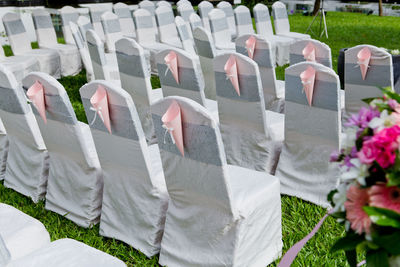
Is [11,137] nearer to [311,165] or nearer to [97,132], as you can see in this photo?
[97,132]

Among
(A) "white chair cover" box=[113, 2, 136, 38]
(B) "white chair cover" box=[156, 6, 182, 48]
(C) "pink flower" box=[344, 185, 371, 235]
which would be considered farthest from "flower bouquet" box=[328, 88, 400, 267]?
(A) "white chair cover" box=[113, 2, 136, 38]

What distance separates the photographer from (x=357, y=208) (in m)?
1.15

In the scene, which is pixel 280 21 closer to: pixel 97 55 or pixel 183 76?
pixel 97 55

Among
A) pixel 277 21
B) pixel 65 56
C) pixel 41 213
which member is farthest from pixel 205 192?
pixel 277 21

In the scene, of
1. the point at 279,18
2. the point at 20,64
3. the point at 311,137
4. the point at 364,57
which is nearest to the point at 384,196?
the point at 311,137

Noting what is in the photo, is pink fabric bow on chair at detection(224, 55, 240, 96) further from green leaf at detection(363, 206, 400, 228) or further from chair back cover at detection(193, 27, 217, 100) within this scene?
green leaf at detection(363, 206, 400, 228)

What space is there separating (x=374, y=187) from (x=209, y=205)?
4.95ft

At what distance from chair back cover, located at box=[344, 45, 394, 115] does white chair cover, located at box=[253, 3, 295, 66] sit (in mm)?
4048

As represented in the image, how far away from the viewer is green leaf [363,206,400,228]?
41.8 inches

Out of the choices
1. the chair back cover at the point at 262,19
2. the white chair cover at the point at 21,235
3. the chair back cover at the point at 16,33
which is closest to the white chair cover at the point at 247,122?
the white chair cover at the point at 21,235

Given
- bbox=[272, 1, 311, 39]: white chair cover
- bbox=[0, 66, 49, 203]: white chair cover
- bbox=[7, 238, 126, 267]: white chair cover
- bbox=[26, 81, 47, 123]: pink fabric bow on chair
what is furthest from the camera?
bbox=[272, 1, 311, 39]: white chair cover

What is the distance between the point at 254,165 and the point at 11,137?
1.85m

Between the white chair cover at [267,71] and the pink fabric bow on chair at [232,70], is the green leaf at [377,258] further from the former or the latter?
the white chair cover at [267,71]

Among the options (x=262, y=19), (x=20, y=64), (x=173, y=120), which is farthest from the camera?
(x=262, y=19)
